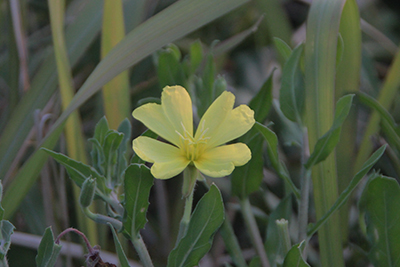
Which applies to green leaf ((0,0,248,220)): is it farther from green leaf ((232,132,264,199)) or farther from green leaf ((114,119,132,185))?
green leaf ((232,132,264,199))

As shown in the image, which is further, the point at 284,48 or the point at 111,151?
the point at 284,48

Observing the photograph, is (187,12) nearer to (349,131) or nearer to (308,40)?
(308,40)

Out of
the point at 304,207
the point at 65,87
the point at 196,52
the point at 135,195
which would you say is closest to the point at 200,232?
the point at 135,195

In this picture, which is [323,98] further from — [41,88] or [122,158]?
[41,88]

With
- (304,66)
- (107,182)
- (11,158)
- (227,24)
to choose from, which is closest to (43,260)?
(107,182)

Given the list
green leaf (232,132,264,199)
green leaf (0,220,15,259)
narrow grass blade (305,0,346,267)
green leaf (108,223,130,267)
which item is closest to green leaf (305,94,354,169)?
narrow grass blade (305,0,346,267)
